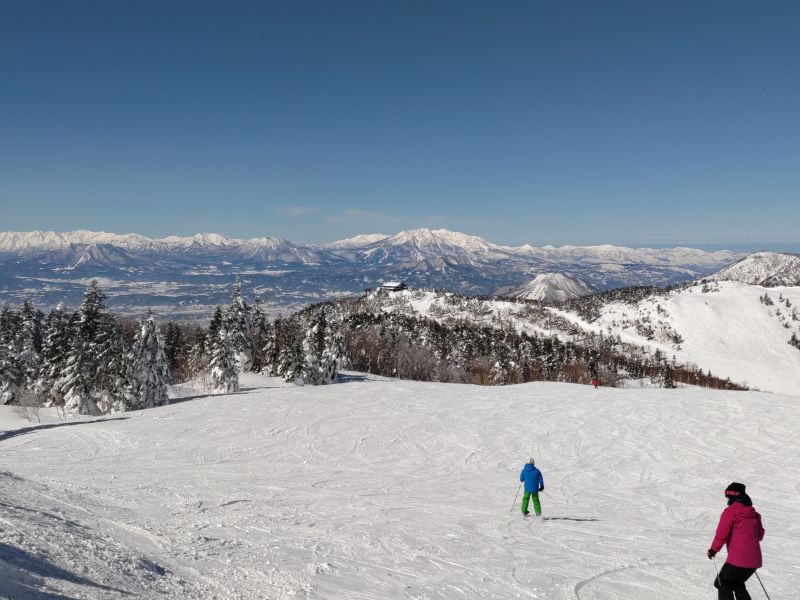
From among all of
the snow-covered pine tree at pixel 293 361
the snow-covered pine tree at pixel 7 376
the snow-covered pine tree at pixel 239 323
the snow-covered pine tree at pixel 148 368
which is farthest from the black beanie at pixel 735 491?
the snow-covered pine tree at pixel 7 376

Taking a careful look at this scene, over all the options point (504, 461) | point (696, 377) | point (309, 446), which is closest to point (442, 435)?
point (504, 461)

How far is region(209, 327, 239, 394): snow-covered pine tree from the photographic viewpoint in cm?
6091

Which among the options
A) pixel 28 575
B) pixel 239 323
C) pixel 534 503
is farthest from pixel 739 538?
pixel 239 323

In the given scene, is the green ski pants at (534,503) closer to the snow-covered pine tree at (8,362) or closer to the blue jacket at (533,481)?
the blue jacket at (533,481)

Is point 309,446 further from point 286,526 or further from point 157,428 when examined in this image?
point 286,526

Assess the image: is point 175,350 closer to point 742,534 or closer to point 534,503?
point 534,503

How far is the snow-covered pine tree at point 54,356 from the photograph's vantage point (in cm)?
5184

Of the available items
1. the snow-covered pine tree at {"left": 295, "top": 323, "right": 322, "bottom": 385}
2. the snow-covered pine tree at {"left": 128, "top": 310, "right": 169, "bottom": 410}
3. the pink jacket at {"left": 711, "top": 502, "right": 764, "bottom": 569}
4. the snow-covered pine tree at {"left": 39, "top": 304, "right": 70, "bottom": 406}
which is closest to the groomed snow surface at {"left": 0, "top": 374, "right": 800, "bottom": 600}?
the pink jacket at {"left": 711, "top": 502, "right": 764, "bottom": 569}

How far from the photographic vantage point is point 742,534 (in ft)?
26.5

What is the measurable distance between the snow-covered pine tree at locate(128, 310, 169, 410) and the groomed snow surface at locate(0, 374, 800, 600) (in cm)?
1622

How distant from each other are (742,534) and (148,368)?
52.4 m

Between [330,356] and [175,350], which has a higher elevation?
[330,356]

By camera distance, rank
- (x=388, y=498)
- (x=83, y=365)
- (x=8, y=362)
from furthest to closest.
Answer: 1. (x=8, y=362)
2. (x=83, y=365)
3. (x=388, y=498)

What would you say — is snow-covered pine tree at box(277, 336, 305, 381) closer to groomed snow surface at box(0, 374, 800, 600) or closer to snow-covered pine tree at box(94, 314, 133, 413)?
snow-covered pine tree at box(94, 314, 133, 413)
